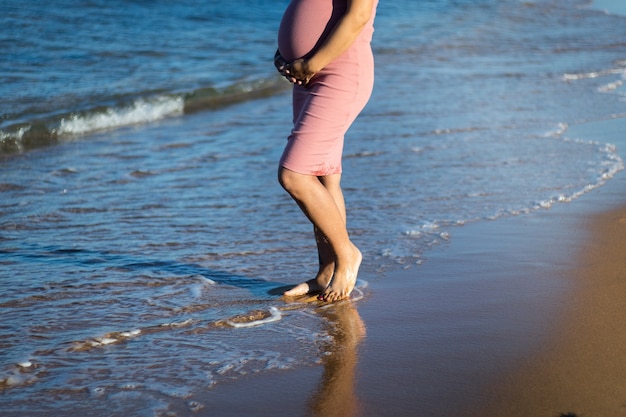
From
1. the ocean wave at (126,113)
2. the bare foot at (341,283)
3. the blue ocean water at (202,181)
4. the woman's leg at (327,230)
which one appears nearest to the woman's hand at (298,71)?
the woman's leg at (327,230)

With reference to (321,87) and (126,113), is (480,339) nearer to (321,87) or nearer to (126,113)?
(321,87)

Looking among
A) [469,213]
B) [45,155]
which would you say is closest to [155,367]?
[469,213]

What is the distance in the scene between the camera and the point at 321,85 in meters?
3.65

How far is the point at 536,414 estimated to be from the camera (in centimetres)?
268

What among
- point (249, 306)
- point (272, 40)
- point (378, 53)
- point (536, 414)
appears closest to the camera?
point (536, 414)

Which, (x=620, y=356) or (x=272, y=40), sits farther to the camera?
(x=272, y=40)

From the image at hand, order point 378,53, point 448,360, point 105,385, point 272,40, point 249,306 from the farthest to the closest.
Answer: point 272,40 < point 378,53 < point 249,306 < point 448,360 < point 105,385

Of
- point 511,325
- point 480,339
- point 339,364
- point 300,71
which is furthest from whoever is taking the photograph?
point 300,71

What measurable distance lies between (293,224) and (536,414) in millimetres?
2469

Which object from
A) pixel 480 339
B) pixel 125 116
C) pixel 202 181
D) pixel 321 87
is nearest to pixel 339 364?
pixel 480 339

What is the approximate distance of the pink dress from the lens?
142 inches

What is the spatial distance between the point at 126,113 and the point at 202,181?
308 cm

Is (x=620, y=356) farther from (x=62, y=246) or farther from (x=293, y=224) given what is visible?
(x=62, y=246)

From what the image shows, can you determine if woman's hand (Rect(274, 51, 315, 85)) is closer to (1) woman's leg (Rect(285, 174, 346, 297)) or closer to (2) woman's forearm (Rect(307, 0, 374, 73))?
(2) woman's forearm (Rect(307, 0, 374, 73))
